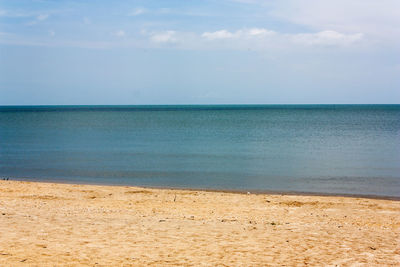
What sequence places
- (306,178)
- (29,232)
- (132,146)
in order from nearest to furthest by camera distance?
(29,232)
(306,178)
(132,146)

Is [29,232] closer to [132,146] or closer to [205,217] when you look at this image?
[205,217]

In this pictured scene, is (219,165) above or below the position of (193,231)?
below

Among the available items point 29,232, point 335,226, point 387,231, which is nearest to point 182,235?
point 29,232

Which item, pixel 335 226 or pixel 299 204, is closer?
pixel 335 226

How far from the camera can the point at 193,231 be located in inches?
405

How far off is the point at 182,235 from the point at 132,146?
94.4 ft

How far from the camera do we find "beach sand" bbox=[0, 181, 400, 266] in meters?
8.17

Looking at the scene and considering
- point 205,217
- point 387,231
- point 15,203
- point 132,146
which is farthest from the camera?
point 132,146

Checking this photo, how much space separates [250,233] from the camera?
33.3 feet

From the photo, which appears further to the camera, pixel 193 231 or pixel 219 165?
pixel 219 165

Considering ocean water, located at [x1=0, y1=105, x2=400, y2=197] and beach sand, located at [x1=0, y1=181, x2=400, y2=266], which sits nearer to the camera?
beach sand, located at [x1=0, y1=181, x2=400, y2=266]

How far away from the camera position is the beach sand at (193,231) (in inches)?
322

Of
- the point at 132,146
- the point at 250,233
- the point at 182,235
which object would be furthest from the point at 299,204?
the point at 132,146

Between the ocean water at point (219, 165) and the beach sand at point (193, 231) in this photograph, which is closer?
the beach sand at point (193, 231)
